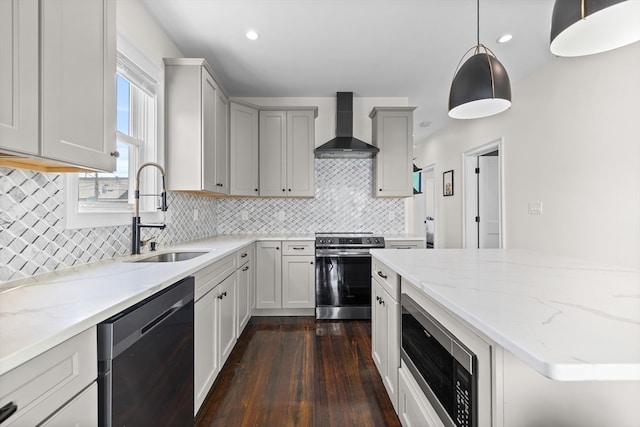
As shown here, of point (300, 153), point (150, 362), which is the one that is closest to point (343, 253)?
point (300, 153)

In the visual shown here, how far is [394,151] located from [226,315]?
2.71 meters

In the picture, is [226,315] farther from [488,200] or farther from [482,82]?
[488,200]

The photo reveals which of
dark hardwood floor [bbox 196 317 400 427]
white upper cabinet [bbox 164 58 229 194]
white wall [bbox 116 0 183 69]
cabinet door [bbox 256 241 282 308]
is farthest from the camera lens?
cabinet door [bbox 256 241 282 308]

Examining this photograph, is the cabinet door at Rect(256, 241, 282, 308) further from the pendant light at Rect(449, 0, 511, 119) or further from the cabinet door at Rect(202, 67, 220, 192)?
the pendant light at Rect(449, 0, 511, 119)

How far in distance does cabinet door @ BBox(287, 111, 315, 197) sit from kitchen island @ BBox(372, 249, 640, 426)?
2634mm

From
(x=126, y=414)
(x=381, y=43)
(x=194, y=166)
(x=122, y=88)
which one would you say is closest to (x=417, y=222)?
(x=381, y=43)

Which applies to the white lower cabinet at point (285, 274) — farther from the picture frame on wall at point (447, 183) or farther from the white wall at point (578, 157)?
the picture frame on wall at point (447, 183)

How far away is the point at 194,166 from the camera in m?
2.58

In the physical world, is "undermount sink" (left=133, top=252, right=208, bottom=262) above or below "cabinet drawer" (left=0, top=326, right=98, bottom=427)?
above

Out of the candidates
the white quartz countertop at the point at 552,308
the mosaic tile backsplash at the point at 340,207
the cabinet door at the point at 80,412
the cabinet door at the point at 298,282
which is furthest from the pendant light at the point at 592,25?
the mosaic tile backsplash at the point at 340,207

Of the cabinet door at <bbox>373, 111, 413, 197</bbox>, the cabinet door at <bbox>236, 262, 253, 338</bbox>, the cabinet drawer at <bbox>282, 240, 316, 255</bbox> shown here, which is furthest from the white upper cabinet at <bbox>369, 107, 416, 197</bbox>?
the cabinet door at <bbox>236, 262, 253, 338</bbox>

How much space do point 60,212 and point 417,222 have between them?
24.2 ft

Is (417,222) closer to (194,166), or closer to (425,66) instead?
(425,66)

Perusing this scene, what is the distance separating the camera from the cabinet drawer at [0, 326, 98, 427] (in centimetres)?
63
